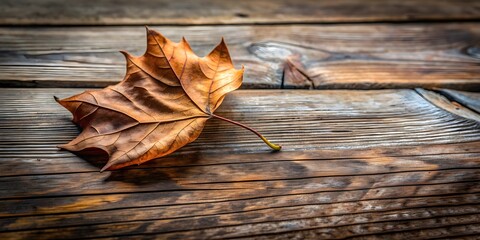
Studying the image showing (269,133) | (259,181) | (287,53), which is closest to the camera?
(259,181)

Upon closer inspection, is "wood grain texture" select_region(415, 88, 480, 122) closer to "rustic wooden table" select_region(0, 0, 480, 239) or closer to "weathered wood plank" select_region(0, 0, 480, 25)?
"rustic wooden table" select_region(0, 0, 480, 239)

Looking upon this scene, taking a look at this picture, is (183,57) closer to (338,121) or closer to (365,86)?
(338,121)

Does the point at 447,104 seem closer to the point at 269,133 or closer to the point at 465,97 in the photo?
the point at 465,97

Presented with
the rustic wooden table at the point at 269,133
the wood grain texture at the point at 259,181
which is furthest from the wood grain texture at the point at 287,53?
the wood grain texture at the point at 259,181

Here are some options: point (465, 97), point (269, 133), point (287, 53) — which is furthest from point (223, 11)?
point (465, 97)

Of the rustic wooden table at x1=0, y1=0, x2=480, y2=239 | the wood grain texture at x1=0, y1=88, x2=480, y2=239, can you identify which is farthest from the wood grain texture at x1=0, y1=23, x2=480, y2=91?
the wood grain texture at x1=0, y1=88, x2=480, y2=239

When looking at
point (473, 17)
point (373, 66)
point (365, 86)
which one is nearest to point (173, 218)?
point (365, 86)

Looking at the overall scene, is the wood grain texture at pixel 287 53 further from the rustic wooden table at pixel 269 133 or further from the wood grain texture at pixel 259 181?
the wood grain texture at pixel 259 181
